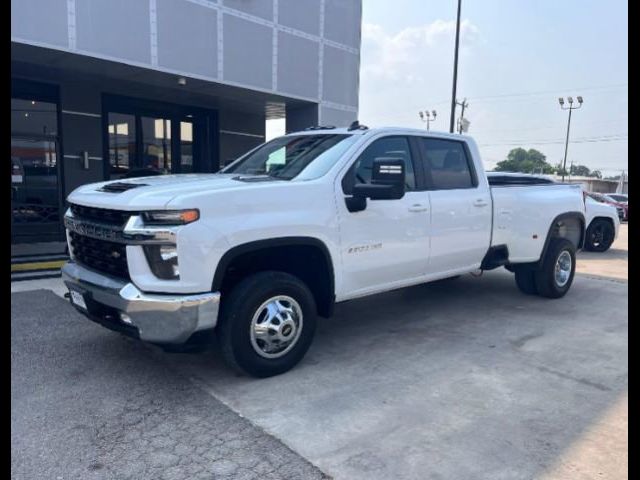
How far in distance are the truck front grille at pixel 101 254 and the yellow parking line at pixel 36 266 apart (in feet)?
15.2

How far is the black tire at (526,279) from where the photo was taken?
21.9 ft

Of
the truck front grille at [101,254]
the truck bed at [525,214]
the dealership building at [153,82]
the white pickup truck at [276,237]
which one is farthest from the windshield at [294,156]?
the dealership building at [153,82]

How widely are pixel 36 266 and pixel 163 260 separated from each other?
6208 millimetres

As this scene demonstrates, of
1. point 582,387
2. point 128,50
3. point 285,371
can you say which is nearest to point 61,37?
point 128,50

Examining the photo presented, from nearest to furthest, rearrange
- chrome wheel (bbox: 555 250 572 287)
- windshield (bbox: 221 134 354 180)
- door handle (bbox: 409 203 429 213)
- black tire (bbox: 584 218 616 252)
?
1. windshield (bbox: 221 134 354 180)
2. door handle (bbox: 409 203 429 213)
3. chrome wheel (bbox: 555 250 572 287)
4. black tire (bbox: 584 218 616 252)

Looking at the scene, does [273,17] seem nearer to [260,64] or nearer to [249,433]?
[260,64]

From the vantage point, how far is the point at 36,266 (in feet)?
27.7

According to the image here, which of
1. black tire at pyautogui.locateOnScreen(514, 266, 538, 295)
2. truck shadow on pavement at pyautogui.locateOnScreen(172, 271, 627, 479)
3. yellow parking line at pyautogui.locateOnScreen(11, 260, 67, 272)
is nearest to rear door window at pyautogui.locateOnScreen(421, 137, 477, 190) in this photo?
truck shadow on pavement at pyautogui.locateOnScreen(172, 271, 627, 479)

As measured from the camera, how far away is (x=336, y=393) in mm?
3781

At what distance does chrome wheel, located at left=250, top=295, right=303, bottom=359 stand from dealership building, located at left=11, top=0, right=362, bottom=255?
6824 mm

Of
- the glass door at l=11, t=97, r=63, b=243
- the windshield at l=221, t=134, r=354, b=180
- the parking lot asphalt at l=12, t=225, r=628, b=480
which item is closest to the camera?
the parking lot asphalt at l=12, t=225, r=628, b=480

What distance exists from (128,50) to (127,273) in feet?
22.4

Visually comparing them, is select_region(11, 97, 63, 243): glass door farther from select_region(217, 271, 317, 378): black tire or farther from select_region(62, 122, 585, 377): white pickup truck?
select_region(217, 271, 317, 378): black tire

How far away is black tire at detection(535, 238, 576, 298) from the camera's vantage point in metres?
Result: 6.55
